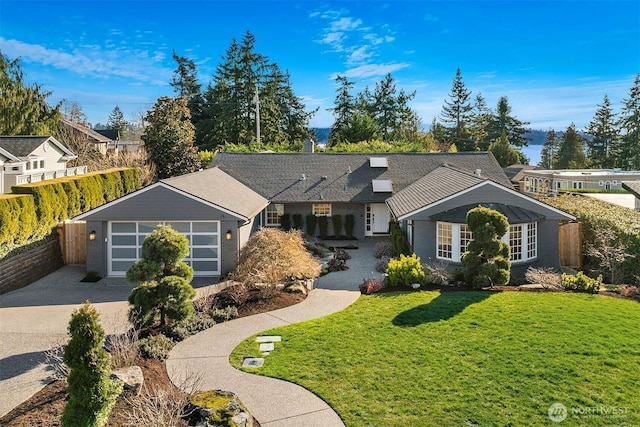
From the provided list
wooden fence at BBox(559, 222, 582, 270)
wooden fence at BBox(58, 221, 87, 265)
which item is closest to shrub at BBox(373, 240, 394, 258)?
wooden fence at BBox(559, 222, 582, 270)

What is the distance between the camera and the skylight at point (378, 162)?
30641 mm

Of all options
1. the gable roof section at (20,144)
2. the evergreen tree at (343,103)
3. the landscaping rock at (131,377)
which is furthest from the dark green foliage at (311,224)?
the evergreen tree at (343,103)

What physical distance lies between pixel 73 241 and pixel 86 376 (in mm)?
15771

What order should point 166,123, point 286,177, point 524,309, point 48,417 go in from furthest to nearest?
point 166,123 → point 286,177 → point 524,309 → point 48,417

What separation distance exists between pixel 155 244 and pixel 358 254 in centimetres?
1316

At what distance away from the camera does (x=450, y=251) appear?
64.5 feet

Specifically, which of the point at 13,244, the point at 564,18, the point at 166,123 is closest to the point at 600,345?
the point at 564,18

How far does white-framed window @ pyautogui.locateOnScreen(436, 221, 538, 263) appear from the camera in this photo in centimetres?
1928

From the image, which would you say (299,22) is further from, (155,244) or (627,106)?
(627,106)

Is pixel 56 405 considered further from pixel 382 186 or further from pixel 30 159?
pixel 30 159

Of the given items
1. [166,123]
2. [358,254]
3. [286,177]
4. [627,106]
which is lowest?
[358,254]

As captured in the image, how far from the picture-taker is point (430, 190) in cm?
2338

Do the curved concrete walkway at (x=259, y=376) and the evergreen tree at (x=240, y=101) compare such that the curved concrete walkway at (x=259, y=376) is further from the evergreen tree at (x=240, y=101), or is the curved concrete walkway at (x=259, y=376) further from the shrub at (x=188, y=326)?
the evergreen tree at (x=240, y=101)

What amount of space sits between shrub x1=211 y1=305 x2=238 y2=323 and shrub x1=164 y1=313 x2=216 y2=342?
0.20 metres
